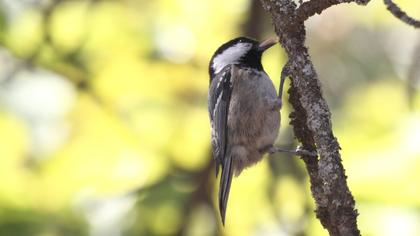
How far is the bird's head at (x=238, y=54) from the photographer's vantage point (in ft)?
12.9

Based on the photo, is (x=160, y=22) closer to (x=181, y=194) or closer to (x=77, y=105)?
(x=77, y=105)

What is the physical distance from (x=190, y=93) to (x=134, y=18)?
51 centimetres

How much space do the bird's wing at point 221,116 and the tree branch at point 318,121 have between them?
151 cm

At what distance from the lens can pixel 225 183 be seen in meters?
3.55

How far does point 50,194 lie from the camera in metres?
3.92

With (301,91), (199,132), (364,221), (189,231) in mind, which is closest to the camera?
(301,91)

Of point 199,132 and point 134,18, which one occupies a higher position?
point 134,18

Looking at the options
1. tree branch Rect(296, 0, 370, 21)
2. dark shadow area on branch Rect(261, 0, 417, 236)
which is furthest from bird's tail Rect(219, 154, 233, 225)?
tree branch Rect(296, 0, 370, 21)

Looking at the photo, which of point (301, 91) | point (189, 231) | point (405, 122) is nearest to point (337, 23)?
point (405, 122)

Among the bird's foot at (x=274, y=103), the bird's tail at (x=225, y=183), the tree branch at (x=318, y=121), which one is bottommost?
the tree branch at (x=318, y=121)

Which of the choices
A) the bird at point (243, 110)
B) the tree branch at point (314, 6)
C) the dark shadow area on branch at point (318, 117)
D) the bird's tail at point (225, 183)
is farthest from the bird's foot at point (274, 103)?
the tree branch at point (314, 6)

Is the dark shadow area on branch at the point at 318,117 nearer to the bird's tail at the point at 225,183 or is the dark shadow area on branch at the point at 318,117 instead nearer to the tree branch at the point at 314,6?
the tree branch at the point at 314,6

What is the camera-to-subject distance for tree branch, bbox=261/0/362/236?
196 cm

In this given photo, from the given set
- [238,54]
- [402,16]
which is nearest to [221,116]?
[238,54]
